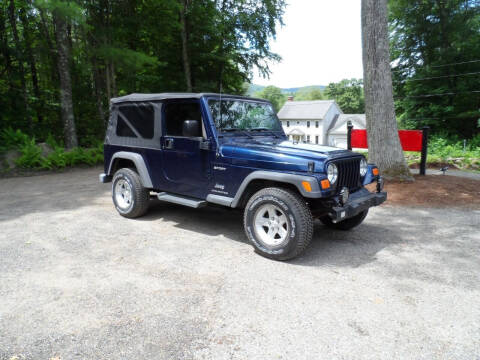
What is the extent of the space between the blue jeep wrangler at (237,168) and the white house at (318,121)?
59.1 meters

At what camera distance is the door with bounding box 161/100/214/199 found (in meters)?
4.50

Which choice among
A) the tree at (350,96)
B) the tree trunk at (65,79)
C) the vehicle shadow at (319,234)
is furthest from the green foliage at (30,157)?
the tree at (350,96)

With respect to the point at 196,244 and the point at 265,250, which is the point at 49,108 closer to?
the point at 196,244

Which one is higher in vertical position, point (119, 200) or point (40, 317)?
point (119, 200)

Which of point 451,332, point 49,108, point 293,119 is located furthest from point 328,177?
point 293,119

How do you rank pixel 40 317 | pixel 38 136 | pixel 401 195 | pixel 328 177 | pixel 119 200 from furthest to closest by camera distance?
pixel 38 136 < pixel 401 195 < pixel 119 200 < pixel 328 177 < pixel 40 317

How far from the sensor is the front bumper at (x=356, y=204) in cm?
Result: 367

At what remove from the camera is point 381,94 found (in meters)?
7.79

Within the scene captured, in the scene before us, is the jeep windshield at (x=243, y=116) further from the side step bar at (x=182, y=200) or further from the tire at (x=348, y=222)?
the tire at (x=348, y=222)

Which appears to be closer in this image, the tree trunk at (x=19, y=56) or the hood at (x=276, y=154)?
the hood at (x=276, y=154)

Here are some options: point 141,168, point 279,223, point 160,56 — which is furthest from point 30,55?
point 279,223

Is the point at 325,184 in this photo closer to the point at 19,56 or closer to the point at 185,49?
the point at 19,56

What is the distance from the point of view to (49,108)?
564 inches

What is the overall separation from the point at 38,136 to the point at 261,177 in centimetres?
1288
